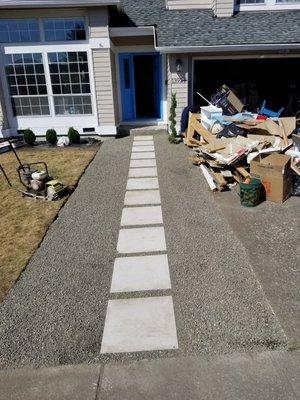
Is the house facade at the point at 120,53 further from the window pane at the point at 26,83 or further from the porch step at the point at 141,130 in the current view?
the porch step at the point at 141,130

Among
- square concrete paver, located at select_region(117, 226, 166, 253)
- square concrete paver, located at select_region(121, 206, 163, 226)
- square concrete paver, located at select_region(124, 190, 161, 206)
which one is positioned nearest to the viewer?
square concrete paver, located at select_region(117, 226, 166, 253)

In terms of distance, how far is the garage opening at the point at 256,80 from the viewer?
14.1 metres

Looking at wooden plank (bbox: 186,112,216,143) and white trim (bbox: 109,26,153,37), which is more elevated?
white trim (bbox: 109,26,153,37)

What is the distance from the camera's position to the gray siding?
12047 mm

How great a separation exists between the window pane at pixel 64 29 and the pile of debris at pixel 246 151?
495cm

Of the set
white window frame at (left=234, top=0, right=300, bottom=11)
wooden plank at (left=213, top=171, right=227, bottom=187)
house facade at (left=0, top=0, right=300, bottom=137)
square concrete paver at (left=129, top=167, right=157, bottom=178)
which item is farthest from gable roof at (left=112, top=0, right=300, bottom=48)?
wooden plank at (left=213, top=171, right=227, bottom=187)

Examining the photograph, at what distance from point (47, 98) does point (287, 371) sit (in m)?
12.1

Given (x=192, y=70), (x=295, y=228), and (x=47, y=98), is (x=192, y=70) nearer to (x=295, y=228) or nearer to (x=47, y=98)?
(x=47, y=98)

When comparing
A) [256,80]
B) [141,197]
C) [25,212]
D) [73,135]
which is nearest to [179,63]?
[73,135]

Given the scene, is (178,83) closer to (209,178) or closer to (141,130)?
(141,130)

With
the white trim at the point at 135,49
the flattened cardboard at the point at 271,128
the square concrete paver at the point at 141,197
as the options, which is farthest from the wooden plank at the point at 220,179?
the white trim at the point at 135,49

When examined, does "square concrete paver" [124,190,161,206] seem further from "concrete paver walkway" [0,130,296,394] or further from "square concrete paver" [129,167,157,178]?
"square concrete paver" [129,167,157,178]

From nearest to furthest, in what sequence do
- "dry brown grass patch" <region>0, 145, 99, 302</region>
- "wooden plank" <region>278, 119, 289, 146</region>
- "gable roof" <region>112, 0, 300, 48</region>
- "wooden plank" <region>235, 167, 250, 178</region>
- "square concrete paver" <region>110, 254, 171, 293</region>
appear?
1. "square concrete paver" <region>110, 254, 171, 293</region>
2. "dry brown grass patch" <region>0, 145, 99, 302</region>
3. "wooden plank" <region>235, 167, 250, 178</region>
4. "wooden plank" <region>278, 119, 289, 146</region>
5. "gable roof" <region>112, 0, 300, 48</region>

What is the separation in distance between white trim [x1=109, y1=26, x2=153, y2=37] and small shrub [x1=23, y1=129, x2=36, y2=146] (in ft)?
15.0
